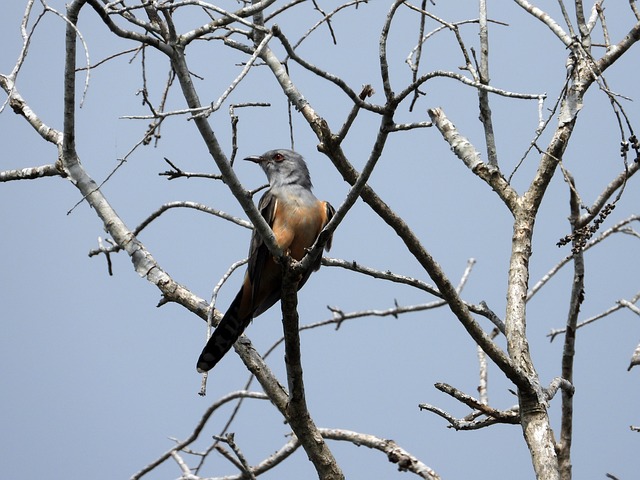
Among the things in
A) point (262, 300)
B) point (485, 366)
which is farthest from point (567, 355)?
point (262, 300)

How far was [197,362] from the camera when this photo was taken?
595cm

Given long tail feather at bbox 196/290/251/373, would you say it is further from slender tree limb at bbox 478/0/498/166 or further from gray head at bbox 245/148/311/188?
slender tree limb at bbox 478/0/498/166

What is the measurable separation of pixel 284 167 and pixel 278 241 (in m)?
1.26

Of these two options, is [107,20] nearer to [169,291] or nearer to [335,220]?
[335,220]

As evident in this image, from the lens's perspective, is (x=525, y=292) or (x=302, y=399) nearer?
(x=302, y=399)

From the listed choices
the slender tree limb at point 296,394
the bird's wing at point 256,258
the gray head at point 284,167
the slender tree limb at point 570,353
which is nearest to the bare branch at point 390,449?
the slender tree limb at point 296,394

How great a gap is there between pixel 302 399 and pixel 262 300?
6.33 feet

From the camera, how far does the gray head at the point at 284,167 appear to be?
7180 mm

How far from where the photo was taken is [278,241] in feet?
20.5

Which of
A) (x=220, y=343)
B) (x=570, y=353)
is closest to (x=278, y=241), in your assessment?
(x=220, y=343)

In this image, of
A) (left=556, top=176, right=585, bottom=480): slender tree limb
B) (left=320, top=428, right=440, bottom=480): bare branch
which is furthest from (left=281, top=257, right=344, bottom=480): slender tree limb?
(left=556, top=176, right=585, bottom=480): slender tree limb

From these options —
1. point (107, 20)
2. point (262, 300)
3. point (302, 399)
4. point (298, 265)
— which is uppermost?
point (262, 300)

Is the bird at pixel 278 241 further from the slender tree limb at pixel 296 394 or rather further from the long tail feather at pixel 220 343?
the slender tree limb at pixel 296 394

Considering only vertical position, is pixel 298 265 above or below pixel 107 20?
below
